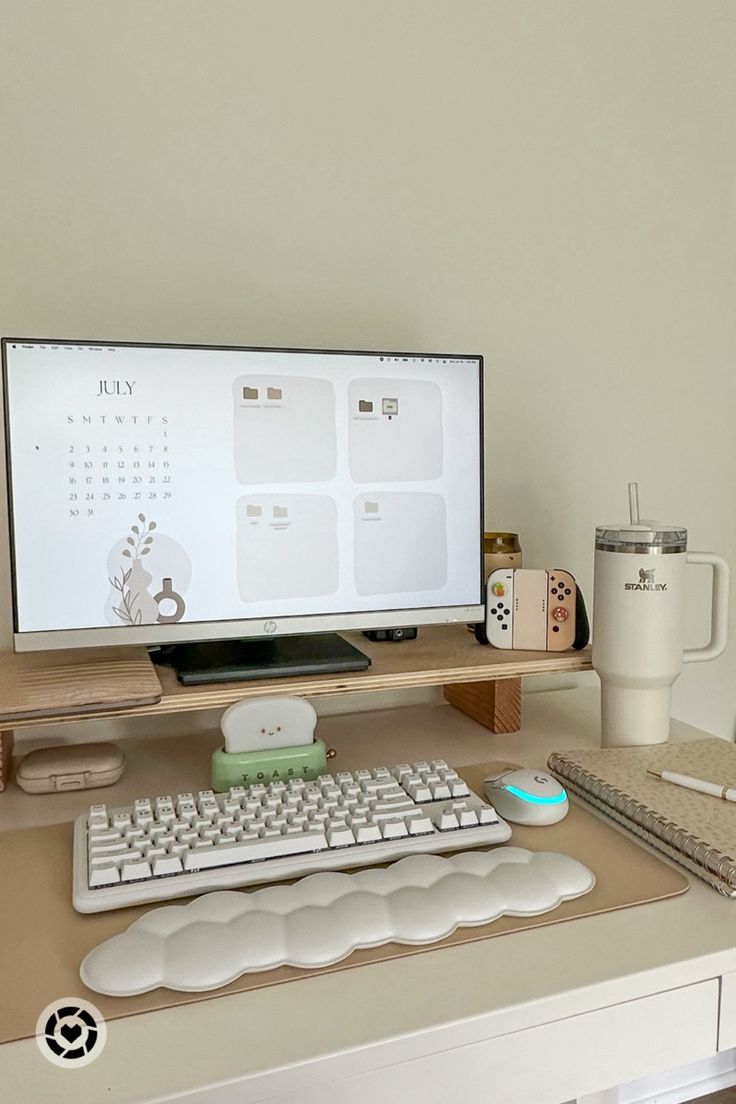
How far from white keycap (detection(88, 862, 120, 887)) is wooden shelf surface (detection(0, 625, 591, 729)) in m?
0.21

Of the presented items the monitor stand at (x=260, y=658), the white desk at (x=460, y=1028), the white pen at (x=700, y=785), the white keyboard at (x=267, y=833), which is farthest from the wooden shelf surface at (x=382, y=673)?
the white desk at (x=460, y=1028)

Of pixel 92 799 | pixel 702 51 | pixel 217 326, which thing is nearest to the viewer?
pixel 92 799

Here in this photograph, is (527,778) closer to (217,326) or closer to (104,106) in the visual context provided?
(217,326)

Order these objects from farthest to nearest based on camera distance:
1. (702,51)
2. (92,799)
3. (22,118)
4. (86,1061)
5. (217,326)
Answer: (702,51) < (217,326) < (22,118) < (92,799) < (86,1061)

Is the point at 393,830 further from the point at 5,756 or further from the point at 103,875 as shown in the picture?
the point at 5,756

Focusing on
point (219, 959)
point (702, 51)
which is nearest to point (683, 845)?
point (219, 959)

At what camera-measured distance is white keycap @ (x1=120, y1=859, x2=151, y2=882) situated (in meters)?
0.70

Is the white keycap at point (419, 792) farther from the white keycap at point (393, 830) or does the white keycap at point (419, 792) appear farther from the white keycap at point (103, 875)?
the white keycap at point (103, 875)

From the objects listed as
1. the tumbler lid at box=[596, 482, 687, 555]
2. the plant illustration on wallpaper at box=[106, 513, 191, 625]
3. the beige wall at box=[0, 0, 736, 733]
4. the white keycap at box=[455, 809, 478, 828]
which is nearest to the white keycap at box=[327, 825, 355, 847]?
the white keycap at box=[455, 809, 478, 828]

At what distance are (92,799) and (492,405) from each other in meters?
0.80

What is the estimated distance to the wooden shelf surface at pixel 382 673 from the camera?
926 mm

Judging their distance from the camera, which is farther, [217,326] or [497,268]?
[497,268]

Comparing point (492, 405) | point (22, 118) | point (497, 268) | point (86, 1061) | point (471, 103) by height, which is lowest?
point (86, 1061)

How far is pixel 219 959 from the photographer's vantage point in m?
0.61
